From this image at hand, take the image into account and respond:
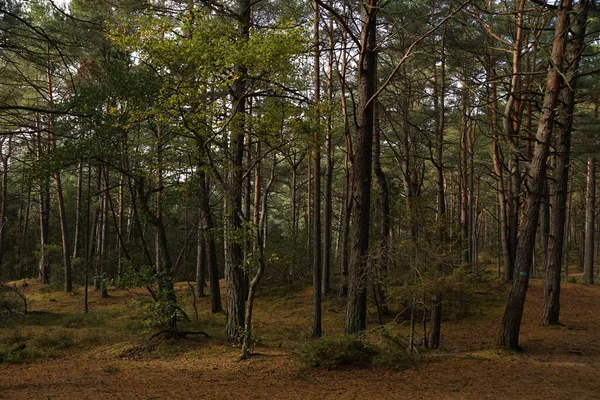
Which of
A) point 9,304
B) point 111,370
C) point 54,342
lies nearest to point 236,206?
point 111,370

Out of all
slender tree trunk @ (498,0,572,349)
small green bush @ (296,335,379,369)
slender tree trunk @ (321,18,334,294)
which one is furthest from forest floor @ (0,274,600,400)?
slender tree trunk @ (321,18,334,294)

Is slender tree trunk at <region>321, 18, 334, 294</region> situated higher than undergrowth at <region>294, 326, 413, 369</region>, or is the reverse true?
slender tree trunk at <region>321, 18, 334, 294</region>

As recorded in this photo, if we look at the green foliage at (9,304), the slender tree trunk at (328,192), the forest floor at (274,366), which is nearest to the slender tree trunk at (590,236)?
the forest floor at (274,366)

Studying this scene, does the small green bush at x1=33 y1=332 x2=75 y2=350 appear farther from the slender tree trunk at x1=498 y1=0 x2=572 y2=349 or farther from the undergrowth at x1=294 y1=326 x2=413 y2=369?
the slender tree trunk at x1=498 y1=0 x2=572 y2=349

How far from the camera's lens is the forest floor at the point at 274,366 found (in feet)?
17.7

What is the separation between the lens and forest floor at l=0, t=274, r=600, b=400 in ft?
17.7

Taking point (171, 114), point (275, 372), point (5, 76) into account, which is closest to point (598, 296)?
point (275, 372)

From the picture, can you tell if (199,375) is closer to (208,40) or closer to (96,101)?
(208,40)

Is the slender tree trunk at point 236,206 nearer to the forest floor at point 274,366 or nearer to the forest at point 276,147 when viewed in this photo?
the forest at point 276,147

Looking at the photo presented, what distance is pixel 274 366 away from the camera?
23.4 feet

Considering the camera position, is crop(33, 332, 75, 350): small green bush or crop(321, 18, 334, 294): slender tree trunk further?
crop(321, 18, 334, 294): slender tree trunk

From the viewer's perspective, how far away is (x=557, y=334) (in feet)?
31.2

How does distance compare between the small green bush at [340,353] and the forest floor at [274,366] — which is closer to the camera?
the forest floor at [274,366]

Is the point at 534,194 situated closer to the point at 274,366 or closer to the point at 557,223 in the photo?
the point at 557,223
